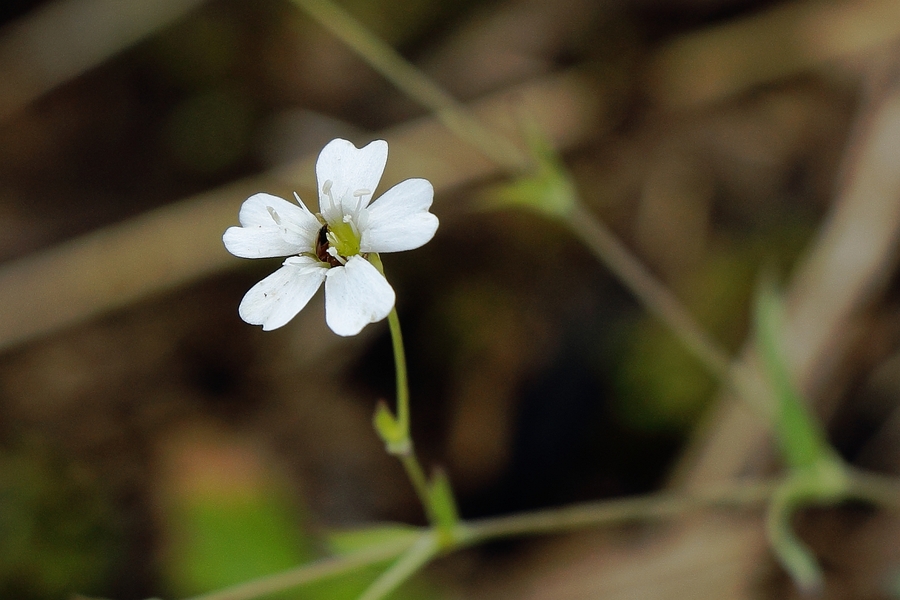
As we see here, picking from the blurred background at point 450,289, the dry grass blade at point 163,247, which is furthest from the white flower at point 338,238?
the dry grass blade at point 163,247

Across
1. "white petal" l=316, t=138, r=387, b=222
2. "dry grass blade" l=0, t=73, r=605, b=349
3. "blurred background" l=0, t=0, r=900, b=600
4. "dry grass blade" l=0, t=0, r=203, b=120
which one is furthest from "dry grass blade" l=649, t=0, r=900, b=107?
"white petal" l=316, t=138, r=387, b=222

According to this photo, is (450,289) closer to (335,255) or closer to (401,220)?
(335,255)

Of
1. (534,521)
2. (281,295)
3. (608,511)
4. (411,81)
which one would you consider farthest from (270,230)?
(411,81)

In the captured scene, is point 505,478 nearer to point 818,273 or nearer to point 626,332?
point 626,332

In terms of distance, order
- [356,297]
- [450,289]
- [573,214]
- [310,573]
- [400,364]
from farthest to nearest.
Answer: [450,289] → [573,214] → [310,573] → [400,364] → [356,297]

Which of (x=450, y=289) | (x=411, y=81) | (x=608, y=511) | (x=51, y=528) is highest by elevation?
(x=411, y=81)

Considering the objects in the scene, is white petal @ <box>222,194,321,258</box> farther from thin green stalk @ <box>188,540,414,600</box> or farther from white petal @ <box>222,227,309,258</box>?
thin green stalk @ <box>188,540,414,600</box>

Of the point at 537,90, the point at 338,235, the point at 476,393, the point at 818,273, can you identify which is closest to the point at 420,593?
the point at 476,393
